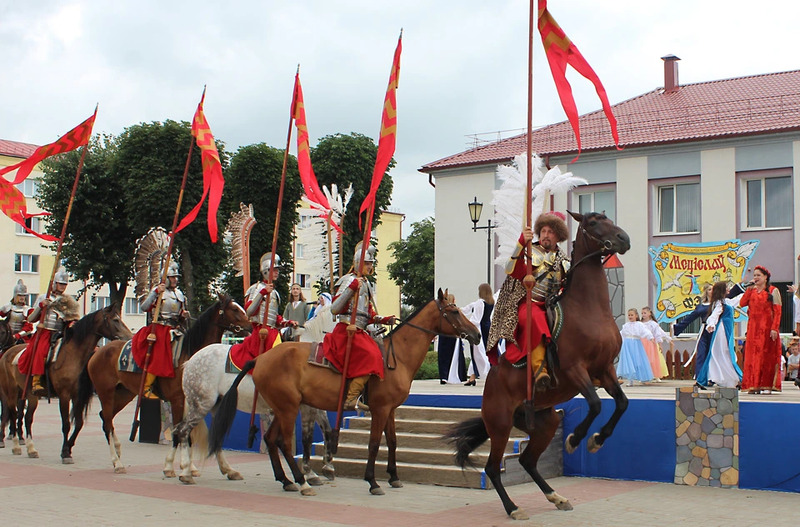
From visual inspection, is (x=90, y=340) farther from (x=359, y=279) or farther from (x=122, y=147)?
(x=122, y=147)

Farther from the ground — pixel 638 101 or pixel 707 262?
pixel 638 101

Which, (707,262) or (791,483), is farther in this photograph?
(707,262)

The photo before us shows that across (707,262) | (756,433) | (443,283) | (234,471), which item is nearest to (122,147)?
(443,283)

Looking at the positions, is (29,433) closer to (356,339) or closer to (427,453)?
(356,339)

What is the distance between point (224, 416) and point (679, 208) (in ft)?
79.9

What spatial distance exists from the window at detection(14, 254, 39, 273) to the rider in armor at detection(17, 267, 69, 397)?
46.7 metres

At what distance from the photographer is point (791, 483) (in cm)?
948

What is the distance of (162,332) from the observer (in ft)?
39.2

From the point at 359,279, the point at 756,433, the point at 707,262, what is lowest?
the point at 756,433

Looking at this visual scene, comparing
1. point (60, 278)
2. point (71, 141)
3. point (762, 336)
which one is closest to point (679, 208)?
point (762, 336)

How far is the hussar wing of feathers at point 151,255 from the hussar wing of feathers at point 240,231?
3.74ft

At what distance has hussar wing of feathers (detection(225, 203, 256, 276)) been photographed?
13.9 meters

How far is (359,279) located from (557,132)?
27.2 meters

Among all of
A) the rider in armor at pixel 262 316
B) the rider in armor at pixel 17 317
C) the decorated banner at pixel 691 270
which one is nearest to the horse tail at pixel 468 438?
the rider in armor at pixel 262 316
